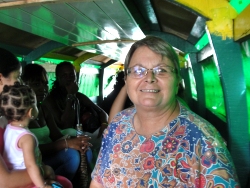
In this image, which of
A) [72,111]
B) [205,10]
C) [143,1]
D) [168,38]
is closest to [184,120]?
[205,10]

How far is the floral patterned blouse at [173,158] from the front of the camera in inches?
51.4

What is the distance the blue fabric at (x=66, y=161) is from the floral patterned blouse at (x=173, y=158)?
1.20m

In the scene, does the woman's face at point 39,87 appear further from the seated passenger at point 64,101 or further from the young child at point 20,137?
the young child at point 20,137

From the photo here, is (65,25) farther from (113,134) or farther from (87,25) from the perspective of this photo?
(113,134)

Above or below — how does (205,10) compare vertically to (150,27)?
below

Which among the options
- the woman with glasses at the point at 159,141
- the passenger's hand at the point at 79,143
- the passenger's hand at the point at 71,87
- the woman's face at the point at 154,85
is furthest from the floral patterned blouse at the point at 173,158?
the passenger's hand at the point at 71,87

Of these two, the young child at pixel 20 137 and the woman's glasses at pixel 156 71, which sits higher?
the woman's glasses at pixel 156 71

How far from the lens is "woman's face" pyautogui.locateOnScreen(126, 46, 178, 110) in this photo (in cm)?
149

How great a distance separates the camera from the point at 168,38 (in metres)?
5.54

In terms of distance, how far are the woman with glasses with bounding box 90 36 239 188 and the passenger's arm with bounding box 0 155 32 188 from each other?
71 centimetres

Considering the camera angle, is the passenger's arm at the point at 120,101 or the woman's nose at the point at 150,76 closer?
the woman's nose at the point at 150,76

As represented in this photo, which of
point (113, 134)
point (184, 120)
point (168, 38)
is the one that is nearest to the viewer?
point (184, 120)

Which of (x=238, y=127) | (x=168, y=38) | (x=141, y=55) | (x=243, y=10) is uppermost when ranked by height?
(x=168, y=38)

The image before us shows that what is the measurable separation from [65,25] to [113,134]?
2301 mm
